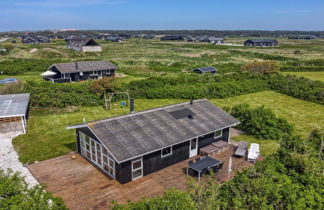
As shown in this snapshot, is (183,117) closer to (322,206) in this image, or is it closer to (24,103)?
(322,206)

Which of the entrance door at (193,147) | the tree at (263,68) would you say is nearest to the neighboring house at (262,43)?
the tree at (263,68)

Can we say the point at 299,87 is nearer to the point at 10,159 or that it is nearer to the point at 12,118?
the point at 12,118

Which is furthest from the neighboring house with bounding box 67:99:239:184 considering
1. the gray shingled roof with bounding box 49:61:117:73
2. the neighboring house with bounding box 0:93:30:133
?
the gray shingled roof with bounding box 49:61:117:73

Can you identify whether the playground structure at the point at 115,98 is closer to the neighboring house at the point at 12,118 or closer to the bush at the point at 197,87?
the bush at the point at 197,87

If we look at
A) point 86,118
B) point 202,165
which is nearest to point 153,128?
point 202,165

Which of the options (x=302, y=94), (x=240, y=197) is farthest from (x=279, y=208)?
(x=302, y=94)
